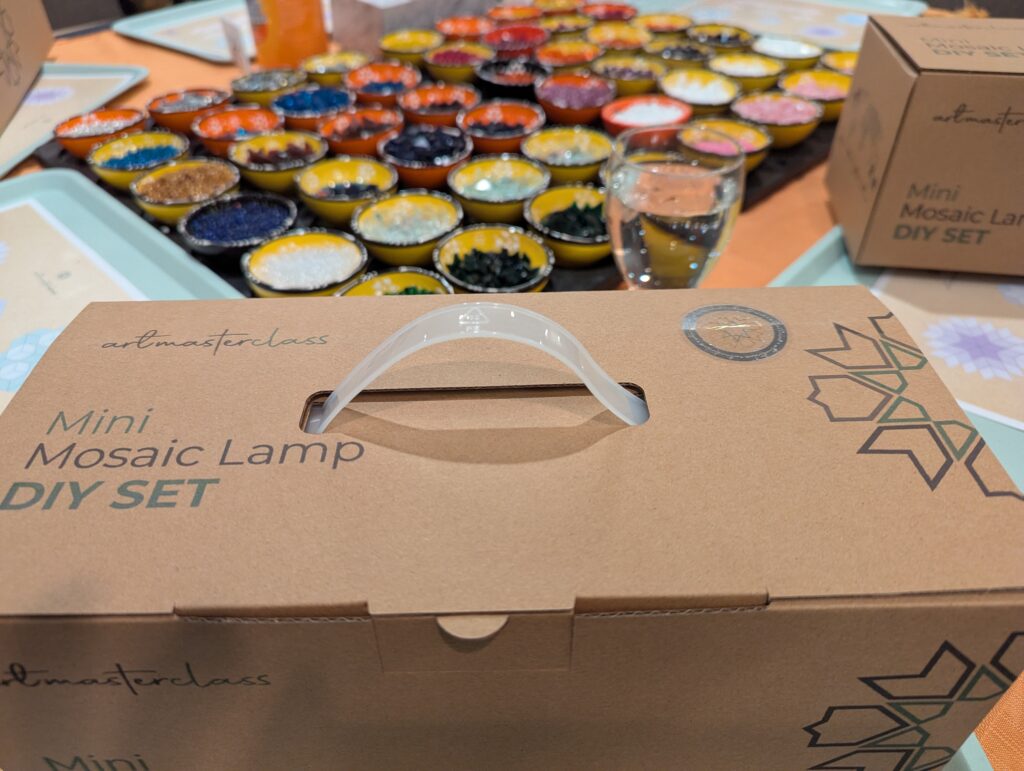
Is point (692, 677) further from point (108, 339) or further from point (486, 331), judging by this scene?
point (108, 339)

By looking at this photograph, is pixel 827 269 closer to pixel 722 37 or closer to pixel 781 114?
pixel 781 114

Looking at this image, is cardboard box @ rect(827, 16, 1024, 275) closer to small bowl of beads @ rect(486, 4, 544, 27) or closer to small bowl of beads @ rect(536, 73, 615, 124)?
small bowl of beads @ rect(536, 73, 615, 124)

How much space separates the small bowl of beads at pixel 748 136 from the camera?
3.47ft

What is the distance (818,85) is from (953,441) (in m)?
1.17

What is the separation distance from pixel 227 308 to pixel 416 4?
4.42 ft

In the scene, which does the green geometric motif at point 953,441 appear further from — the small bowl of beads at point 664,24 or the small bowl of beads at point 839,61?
the small bowl of beads at point 664,24

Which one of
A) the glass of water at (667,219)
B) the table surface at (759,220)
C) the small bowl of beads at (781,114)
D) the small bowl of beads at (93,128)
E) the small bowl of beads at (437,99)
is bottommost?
the table surface at (759,220)

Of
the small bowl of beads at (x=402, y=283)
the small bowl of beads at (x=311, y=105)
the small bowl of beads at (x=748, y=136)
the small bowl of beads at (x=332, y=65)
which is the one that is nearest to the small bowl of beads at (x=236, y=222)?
the small bowl of beads at (x=402, y=283)

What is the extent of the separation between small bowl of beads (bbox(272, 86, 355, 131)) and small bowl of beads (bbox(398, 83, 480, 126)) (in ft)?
0.35

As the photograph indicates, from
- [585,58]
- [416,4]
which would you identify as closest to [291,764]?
[585,58]

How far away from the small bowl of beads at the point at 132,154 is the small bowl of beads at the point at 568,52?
0.72 meters

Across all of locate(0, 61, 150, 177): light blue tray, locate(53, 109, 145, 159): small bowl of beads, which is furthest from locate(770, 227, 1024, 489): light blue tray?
locate(0, 61, 150, 177): light blue tray

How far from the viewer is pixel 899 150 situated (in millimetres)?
776

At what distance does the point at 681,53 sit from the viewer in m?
1.44
